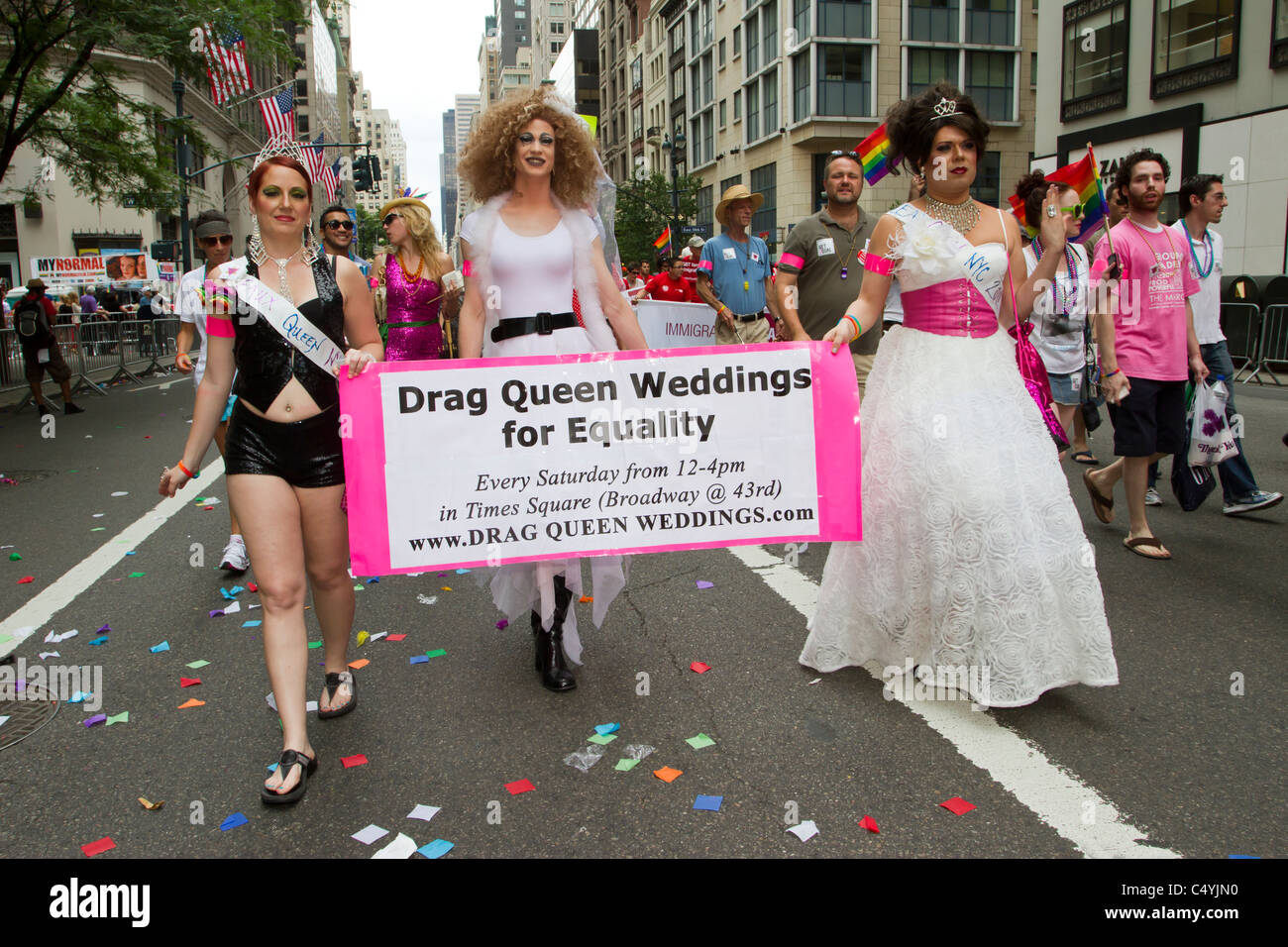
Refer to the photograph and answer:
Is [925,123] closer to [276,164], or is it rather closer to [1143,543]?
[276,164]

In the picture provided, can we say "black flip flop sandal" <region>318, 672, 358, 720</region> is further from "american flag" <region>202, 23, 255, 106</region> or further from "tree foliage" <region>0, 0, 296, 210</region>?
"american flag" <region>202, 23, 255, 106</region>

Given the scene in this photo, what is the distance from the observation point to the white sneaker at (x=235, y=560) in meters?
6.04

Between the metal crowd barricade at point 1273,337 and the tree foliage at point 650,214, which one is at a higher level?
the tree foliage at point 650,214

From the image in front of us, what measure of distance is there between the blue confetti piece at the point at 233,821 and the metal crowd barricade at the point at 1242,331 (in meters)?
Result: 16.0

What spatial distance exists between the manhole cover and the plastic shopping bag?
609cm

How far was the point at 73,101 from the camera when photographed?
16.9 metres

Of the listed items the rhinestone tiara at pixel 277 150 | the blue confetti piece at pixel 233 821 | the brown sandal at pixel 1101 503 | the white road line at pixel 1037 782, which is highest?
the rhinestone tiara at pixel 277 150

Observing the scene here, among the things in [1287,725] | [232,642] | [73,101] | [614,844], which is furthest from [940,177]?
[73,101]

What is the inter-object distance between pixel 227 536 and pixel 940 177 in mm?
5221

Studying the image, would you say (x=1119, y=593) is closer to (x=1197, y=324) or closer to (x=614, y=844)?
(x=1197, y=324)

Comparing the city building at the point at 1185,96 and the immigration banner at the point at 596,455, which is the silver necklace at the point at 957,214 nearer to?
the immigration banner at the point at 596,455

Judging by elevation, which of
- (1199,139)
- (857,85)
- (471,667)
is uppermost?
(857,85)

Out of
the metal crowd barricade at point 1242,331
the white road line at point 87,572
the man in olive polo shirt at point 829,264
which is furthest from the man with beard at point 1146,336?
the metal crowd barricade at point 1242,331

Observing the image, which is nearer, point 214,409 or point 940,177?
point 214,409
